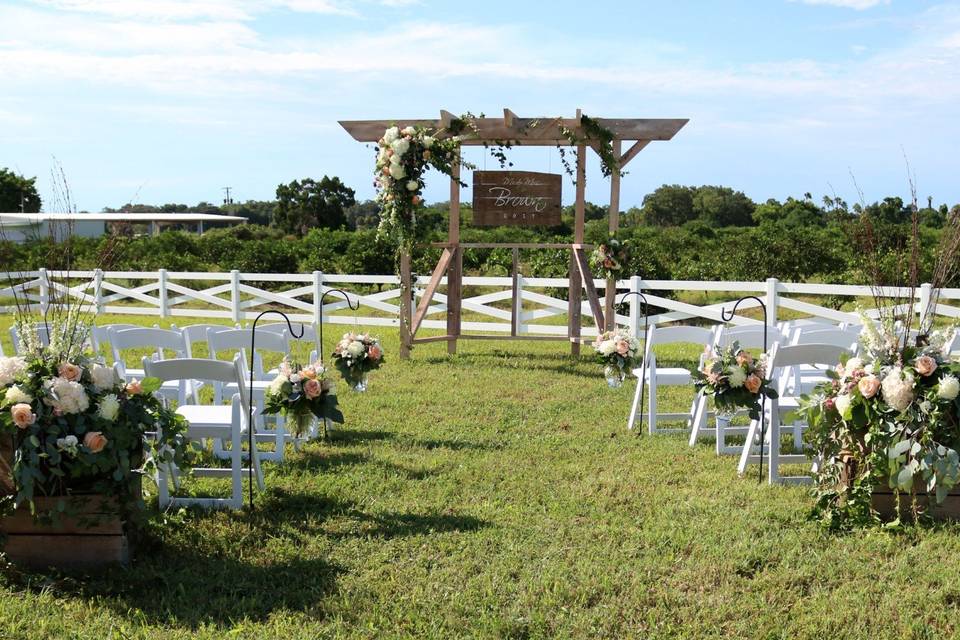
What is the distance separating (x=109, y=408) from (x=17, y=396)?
402 mm

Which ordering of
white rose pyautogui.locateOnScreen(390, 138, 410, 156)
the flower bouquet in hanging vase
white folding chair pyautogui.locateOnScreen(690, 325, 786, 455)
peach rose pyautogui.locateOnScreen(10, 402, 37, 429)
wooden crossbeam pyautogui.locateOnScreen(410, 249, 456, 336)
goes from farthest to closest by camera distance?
1. wooden crossbeam pyautogui.locateOnScreen(410, 249, 456, 336)
2. white rose pyautogui.locateOnScreen(390, 138, 410, 156)
3. the flower bouquet in hanging vase
4. white folding chair pyautogui.locateOnScreen(690, 325, 786, 455)
5. peach rose pyautogui.locateOnScreen(10, 402, 37, 429)

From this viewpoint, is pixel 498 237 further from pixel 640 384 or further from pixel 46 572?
pixel 46 572

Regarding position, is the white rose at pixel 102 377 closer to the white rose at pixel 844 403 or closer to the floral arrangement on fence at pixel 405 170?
the white rose at pixel 844 403

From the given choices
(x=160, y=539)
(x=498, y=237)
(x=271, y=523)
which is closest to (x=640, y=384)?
(x=271, y=523)

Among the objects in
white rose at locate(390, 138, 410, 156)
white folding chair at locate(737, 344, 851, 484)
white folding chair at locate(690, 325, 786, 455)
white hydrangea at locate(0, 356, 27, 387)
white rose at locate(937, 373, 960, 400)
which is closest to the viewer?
white hydrangea at locate(0, 356, 27, 387)

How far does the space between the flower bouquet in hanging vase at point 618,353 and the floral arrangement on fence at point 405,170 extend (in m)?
4.06

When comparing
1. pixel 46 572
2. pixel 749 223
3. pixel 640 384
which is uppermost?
pixel 749 223

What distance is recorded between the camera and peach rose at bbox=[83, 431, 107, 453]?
164 inches

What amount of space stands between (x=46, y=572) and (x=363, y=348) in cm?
305

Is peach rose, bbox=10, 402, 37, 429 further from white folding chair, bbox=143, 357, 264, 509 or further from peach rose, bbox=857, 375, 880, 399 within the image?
peach rose, bbox=857, 375, 880, 399

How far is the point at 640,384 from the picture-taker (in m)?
7.53

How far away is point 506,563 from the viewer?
14.6 feet

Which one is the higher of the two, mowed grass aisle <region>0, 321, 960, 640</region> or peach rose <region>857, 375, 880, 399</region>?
peach rose <region>857, 375, 880, 399</region>

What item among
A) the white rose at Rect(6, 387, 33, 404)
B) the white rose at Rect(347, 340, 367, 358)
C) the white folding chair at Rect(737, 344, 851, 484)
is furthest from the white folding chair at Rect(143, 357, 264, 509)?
the white folding chair at Rect(737, 344, 851, 484)
